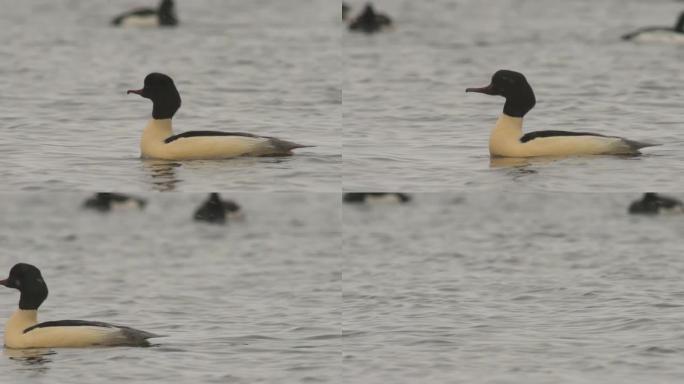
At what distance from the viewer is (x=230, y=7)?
3662cm

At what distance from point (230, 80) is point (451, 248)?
12.0ft

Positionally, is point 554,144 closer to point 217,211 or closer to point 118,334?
point 118,334

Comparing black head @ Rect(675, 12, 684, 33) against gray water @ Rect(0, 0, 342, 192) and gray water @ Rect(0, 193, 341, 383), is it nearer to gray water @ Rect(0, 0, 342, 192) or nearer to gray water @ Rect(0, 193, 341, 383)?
gray water @ Rect(0, 0, 342, 192)

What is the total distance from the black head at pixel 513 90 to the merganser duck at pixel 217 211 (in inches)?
402

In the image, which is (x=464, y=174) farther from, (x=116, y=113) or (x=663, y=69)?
(x=663, y=69)

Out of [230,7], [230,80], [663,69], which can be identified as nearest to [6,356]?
[230,80]

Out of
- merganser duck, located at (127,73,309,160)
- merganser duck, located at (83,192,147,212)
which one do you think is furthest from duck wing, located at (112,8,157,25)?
merganser duck, located at (127,73,309,160)

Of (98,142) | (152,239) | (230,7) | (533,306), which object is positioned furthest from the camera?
(230,7)

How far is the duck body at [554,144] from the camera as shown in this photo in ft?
55.5

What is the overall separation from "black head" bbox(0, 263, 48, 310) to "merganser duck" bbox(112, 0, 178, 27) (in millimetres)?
15299

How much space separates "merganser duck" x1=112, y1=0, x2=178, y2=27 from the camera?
32.2 meters

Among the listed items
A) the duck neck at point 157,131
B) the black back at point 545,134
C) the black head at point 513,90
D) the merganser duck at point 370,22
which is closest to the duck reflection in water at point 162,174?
the duck neck at point 157,131

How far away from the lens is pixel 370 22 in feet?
101

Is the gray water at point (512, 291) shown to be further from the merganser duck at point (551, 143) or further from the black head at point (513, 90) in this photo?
the black head at point (513, 90)
